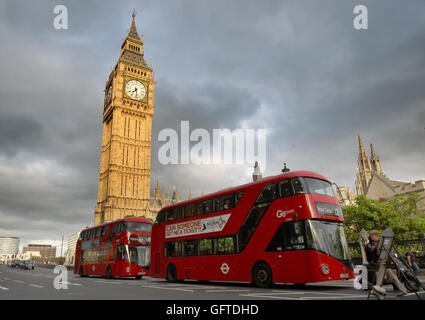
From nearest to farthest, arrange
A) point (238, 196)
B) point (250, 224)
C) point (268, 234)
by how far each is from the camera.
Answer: point (268, 234), point (250, 224), point (238, 196)

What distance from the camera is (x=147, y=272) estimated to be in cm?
2152

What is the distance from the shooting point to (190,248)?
54.7ft

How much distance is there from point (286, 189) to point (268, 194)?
876 millimetres

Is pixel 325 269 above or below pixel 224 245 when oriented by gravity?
below

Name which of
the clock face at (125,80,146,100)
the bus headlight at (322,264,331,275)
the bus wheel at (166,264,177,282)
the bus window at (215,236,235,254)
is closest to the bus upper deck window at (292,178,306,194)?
the bus headlight at (322,264,331,275)

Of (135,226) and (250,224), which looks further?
(135,226)

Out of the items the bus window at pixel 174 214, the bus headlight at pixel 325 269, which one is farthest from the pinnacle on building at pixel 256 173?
the bus headlight at pixel 325 269

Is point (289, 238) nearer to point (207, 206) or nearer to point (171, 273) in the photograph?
point (207, 206)

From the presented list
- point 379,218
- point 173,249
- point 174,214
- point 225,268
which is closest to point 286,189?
point 225,268

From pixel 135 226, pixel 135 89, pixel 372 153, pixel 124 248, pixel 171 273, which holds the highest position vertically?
pixel 135 89

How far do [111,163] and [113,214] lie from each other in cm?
1211

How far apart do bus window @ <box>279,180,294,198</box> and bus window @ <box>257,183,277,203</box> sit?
288 millimetres
